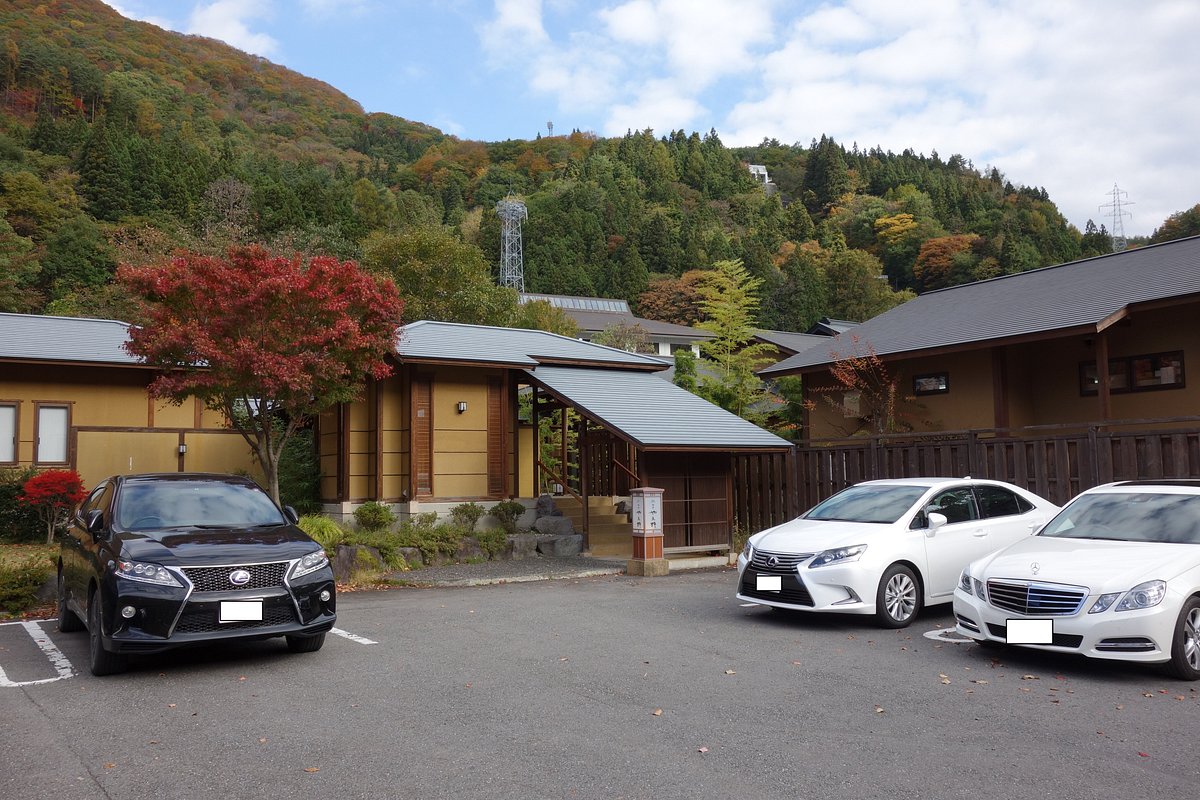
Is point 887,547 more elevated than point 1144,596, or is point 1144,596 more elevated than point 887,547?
point 887,547

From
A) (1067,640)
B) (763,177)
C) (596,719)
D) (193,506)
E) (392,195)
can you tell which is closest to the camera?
(596,719)

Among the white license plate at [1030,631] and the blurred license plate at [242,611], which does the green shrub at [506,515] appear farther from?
the white license plate at [1030,631]

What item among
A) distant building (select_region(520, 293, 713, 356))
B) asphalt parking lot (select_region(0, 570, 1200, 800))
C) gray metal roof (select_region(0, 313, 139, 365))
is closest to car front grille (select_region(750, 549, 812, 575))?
asphalt parking lot (select_region(0, 570, 1200, 800))

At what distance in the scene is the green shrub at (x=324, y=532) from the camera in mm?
12898

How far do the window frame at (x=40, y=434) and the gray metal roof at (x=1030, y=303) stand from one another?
48.5 ft

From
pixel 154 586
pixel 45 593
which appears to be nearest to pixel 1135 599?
pixel 154 586

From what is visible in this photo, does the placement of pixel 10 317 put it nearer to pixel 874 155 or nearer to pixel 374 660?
pixel 374 660

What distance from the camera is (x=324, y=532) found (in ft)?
43.1

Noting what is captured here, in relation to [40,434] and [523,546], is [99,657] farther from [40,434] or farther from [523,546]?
[40,434]

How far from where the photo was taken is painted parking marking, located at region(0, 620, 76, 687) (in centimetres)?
679

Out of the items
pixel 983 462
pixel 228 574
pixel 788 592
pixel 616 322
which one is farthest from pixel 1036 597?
pixel 616 322

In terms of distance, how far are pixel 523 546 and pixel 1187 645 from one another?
10493 millimetres

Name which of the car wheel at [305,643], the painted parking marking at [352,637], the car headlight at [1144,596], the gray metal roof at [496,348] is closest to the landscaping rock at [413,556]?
the gray metal roof at [496,348]

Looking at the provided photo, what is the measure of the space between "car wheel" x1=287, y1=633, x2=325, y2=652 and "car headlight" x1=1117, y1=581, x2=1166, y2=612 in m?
6.33
